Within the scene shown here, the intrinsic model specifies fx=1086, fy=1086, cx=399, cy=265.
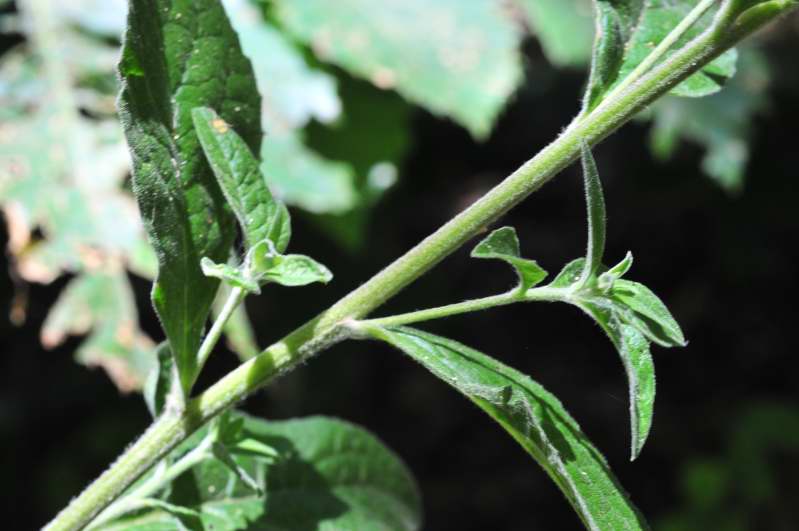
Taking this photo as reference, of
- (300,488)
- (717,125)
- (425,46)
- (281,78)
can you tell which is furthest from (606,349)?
(300,488)

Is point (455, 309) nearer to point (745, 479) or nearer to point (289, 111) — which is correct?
point (289, 111)

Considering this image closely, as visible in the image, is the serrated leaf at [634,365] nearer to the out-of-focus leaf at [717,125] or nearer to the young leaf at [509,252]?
the young leaf at [509,252]

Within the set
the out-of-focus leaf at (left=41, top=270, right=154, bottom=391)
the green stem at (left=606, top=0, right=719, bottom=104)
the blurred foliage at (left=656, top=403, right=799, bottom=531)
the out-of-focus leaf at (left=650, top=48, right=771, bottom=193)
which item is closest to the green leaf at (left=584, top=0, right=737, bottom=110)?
the green stem at (left=606, top=0, right=719, bottom=104)

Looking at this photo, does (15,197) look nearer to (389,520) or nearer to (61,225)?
(61,225)

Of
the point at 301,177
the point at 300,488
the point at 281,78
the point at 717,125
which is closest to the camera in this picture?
the point at 300,488

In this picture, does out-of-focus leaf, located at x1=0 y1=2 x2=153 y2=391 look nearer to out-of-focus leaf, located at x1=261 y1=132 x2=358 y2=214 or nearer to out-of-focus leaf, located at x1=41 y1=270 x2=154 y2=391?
out-of-focus leaf, located at x1=41 y1=270 x2=154 y2=391

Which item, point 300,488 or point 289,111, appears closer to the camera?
point 300,488

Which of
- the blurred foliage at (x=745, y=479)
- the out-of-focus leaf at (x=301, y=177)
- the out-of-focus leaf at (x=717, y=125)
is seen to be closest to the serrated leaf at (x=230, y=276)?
the out-of-focus leaf at (x=301, y=177)
